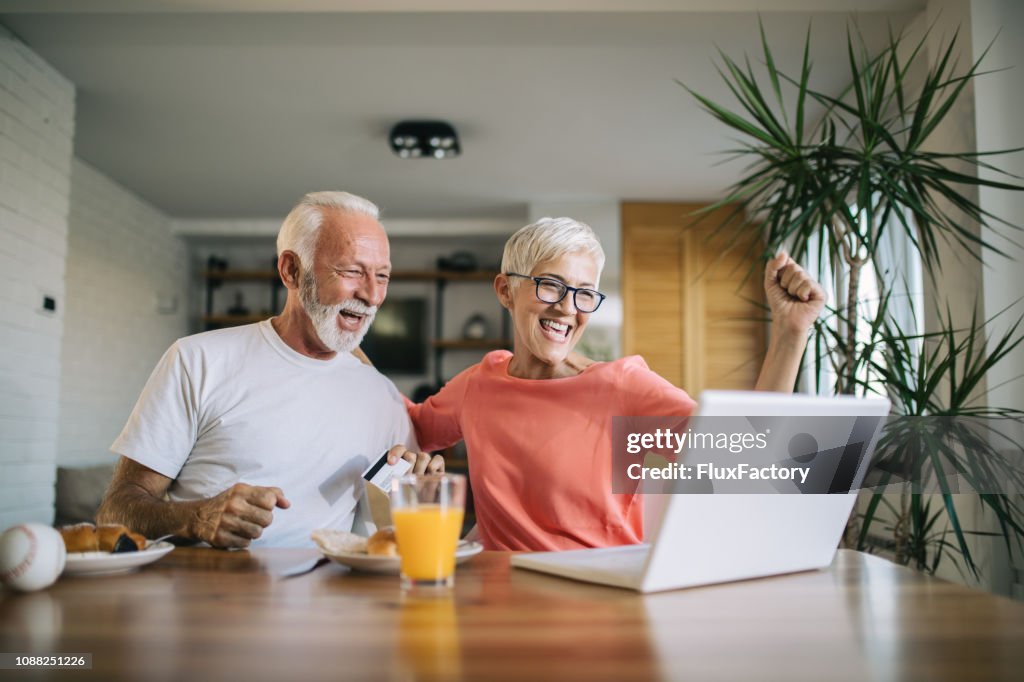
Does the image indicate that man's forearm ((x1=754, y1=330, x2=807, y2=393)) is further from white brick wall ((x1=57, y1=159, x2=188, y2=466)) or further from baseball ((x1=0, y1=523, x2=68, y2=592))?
white brick wall ((x1=57, y1=159, x2=188, y2=466))

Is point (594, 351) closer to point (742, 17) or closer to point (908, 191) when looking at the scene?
point (742, 17)

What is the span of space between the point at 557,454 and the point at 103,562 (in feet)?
2.58

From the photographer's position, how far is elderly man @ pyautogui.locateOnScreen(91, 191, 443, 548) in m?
1.63

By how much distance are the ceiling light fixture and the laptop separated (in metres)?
3.81

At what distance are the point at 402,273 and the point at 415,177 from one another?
1663 mm

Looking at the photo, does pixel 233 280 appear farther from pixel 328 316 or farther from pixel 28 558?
pixel 28 558

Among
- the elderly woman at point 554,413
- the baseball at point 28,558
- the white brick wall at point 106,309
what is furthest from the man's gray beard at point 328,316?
the white brick wall at point 106,309

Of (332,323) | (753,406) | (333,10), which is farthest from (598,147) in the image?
(753,406)

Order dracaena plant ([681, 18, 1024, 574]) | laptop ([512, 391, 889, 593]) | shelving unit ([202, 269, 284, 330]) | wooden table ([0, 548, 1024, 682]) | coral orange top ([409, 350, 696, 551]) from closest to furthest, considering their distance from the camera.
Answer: wooden table ([0, 548, 1024, 682]) < laptop ([512, 391, 889, 593]) < coral orange top ([409, 350, 696, 551]) < dracaena plant ([681, 18, 1024, 574]) < shelving unit ([202, 269, 284, 330])

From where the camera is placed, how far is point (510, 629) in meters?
0.68

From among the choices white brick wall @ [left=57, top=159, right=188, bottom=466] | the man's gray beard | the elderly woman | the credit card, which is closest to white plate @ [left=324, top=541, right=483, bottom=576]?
the credit card

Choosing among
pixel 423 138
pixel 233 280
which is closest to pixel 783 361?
pixel 423 138

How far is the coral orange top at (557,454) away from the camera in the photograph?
57.2 inches

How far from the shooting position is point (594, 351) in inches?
236
